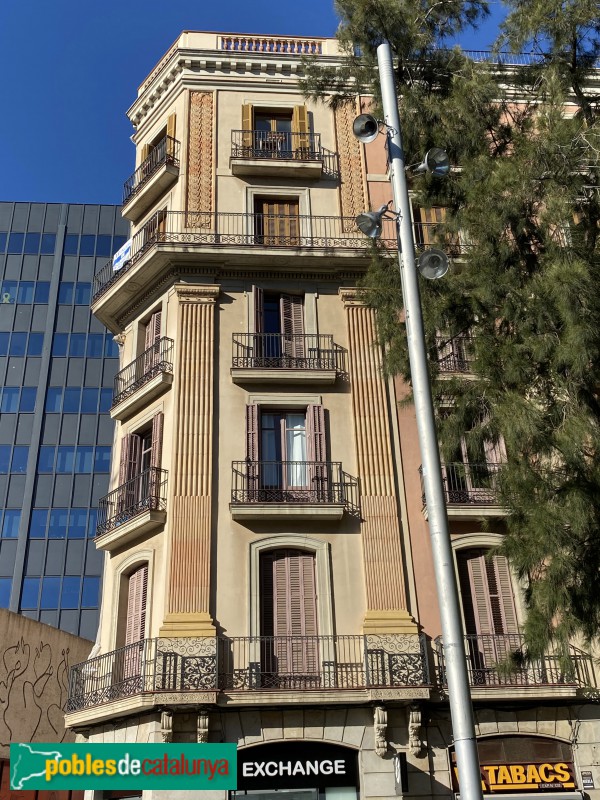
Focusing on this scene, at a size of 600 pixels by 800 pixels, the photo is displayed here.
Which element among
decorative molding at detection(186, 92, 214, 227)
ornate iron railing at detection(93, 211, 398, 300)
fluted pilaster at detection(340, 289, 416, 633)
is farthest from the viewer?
decorative molding at detection(186, 92, 214, 227)

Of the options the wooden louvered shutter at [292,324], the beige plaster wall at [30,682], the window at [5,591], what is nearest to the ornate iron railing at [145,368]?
the wooden louvered shutter at [292,324]

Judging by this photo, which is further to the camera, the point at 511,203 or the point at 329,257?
the point at 329,257

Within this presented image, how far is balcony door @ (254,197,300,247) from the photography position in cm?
2238

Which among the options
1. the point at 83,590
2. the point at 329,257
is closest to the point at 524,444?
the point at 329,257

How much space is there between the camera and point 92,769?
53.5 feet

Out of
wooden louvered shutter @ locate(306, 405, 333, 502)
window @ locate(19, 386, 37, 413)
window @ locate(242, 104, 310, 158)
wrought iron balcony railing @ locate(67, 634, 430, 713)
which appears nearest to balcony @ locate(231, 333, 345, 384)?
wooden louvered shutter @ locate(306, 405, 333, 502)

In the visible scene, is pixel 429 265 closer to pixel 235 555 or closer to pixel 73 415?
pixel 235 555

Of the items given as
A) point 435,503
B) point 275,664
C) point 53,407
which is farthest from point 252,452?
point 53,407

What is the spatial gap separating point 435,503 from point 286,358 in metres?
11.8

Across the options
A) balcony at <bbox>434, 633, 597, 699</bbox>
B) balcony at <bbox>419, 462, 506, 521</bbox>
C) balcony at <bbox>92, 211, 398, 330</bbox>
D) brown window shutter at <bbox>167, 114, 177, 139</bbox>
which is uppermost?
brown window shutter at <bbox>167, 114, 177, 139</bbox>

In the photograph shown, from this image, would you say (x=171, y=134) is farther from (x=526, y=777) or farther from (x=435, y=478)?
(x=526, y=777)

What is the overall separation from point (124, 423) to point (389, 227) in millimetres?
9105

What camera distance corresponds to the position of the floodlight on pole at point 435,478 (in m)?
8.26

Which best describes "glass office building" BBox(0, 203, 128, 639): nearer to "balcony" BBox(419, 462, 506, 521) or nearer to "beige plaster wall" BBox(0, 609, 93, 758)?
"beige plaster wall" BBox(0, 609, 93, 758)
